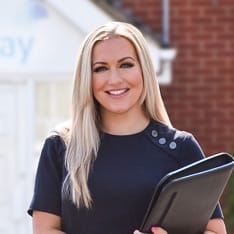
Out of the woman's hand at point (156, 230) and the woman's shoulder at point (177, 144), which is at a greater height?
the woman's shoulder at point (177, 144)

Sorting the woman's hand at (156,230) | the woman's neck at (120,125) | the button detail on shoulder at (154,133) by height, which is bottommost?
the woman's hand at (156,230)

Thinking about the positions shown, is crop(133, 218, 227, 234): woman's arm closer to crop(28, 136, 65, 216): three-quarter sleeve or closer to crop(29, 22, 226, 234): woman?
crop(29, 22, 226, 234): woman

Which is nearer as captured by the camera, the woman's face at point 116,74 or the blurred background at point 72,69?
the woman's face at point 116,74

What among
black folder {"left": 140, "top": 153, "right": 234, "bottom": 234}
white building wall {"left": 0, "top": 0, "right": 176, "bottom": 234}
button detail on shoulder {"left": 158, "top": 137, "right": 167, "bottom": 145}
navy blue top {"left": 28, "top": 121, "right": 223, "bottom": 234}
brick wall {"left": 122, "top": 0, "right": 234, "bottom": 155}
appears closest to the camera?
black folder {"left": 140, "top": 153, "right": 234, "bottom": 234}

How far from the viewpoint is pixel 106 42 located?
3100 millimetres

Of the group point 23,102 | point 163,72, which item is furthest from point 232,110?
point 23,102

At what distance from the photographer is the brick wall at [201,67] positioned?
788cm

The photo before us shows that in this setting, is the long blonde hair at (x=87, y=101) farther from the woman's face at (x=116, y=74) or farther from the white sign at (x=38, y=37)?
the white sign at (x=38, y=37)

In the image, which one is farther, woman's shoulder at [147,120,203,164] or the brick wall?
the brick wall

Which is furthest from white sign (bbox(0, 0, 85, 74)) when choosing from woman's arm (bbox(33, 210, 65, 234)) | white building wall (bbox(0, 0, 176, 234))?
woman's arm (bbox(33, 210, 65, 234))

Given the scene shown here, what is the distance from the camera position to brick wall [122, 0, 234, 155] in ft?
25.9

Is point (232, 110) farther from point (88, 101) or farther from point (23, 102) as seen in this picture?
point (88, 101)

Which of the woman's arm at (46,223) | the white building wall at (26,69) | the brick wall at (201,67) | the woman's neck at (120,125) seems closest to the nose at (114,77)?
the woman's neck at (120,125)

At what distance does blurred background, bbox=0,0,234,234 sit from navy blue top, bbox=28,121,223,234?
13.1 feet
